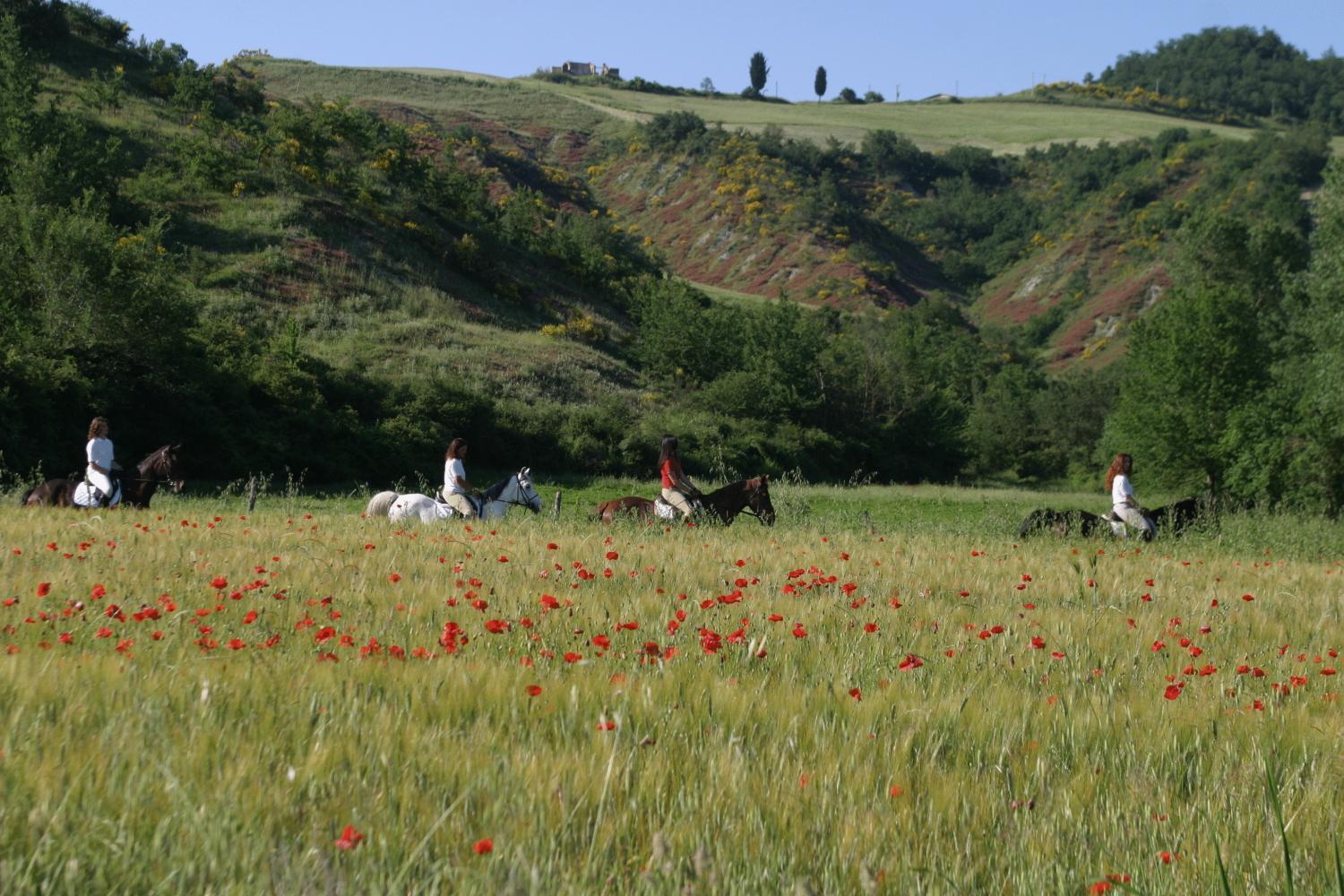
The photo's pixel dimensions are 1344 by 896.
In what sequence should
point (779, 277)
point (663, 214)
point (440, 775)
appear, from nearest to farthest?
point (440, 775) → point (779, 277) → point (663, 214)

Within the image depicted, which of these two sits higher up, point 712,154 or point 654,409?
point 712,154

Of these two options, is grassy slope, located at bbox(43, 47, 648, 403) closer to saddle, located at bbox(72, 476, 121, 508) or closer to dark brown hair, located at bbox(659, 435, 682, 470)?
saddle, located at bbox(72, 476, 121, 508)

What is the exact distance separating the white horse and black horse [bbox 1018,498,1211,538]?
9851 mm

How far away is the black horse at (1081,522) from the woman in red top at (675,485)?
6710 mm

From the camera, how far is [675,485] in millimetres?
18062

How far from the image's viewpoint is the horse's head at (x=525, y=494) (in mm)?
19891

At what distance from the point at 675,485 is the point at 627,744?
47.8 ft

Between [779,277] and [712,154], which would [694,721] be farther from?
[712,154]

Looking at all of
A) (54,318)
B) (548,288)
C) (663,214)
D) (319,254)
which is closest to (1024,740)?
(54,318)

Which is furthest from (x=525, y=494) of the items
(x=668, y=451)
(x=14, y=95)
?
(x=14, y=95)

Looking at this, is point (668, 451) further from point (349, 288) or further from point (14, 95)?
Result: point (14, 95)

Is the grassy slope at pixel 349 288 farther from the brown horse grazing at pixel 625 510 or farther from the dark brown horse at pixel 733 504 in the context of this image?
the dark brown horse at pixel 733 504

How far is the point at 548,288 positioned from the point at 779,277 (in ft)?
166

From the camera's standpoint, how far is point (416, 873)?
257 centimetres
